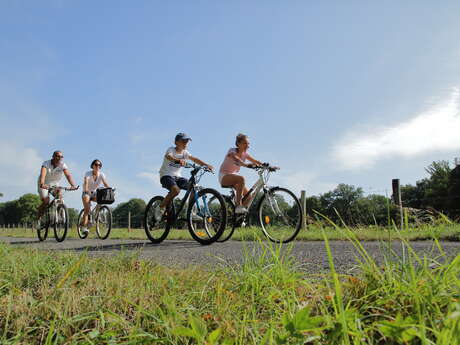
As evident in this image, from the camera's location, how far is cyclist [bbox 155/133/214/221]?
7.00 m

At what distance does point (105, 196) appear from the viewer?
10.0 m

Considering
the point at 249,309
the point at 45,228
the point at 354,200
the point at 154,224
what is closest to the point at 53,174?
the point at 45,228

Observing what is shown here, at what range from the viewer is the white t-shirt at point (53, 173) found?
9.46 meters

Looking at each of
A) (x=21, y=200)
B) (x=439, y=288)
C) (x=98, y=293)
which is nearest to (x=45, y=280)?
(x=98, y=293)

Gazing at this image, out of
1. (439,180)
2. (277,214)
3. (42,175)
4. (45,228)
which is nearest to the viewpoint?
(277,214)

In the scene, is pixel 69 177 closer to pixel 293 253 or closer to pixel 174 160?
pixel 174 160

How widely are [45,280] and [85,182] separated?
823 cm

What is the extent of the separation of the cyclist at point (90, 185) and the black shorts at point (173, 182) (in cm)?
393

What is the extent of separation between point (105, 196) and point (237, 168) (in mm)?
4748

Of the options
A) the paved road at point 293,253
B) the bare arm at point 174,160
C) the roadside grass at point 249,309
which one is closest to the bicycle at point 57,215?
the bare arm at point 174,160

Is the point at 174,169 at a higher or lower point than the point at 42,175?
lower

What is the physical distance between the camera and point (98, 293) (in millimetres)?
2104

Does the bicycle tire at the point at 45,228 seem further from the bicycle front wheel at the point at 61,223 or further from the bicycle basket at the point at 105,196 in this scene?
the bicycle basket at the point at 105,196

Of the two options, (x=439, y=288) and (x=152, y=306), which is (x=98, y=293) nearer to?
(x=152, y=306)
